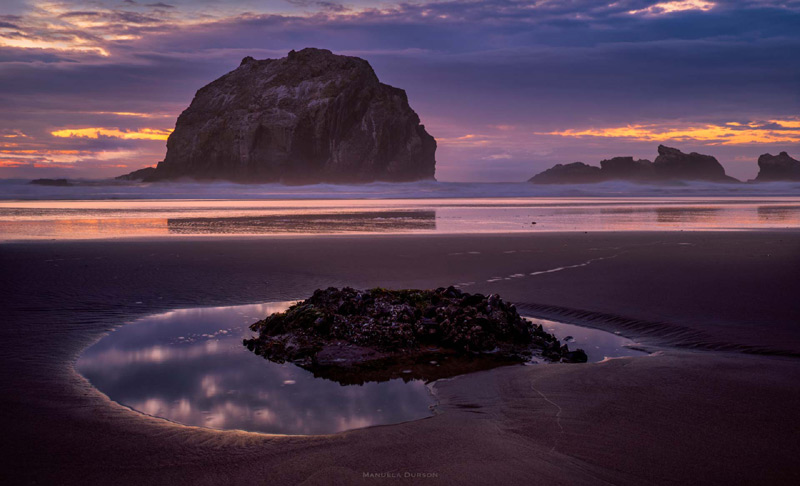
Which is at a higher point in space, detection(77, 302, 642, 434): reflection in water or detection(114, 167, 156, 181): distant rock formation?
detection(114, 167, 156, 181): distant rock formation

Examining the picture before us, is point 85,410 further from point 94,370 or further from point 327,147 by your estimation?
point 327,147

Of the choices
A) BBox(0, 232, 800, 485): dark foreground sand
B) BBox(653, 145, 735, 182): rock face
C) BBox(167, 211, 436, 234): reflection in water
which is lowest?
BBox(0, 232, 800, 485): dark foreground sand

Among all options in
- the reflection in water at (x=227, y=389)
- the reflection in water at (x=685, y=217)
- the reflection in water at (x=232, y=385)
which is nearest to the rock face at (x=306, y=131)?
the reflection in water at (x=685, y=217)

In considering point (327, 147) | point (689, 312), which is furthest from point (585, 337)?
point (327, 147)

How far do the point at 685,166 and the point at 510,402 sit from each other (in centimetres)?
15010

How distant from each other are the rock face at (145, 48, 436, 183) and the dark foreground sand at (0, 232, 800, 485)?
135 m

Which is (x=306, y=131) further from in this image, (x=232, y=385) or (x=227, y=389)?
(x=227, y=389)

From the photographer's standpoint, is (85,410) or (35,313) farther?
(35,313)

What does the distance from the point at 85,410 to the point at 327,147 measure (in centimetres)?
14369

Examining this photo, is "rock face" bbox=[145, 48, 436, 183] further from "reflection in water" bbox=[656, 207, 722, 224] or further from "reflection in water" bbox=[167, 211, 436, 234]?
"reflection in water" bbox=[167, 211, 436, 234]

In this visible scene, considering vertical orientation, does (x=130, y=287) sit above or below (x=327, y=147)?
below

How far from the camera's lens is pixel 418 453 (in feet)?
14.0

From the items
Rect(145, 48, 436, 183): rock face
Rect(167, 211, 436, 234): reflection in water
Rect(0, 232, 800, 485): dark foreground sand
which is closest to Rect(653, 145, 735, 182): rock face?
Rect(145, 48, 436, 183): rock face

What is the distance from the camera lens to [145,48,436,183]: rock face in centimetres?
14412
